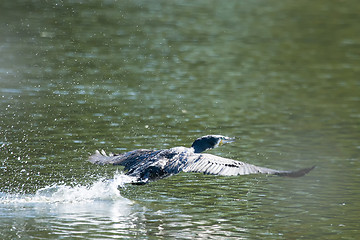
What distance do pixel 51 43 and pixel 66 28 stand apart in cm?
248

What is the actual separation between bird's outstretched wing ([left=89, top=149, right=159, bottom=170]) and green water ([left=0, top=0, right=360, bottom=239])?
0.39 metres

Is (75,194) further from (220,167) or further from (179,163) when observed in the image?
(220,167)

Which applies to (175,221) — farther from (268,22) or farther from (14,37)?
(268,22)

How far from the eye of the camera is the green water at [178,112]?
1007 cm

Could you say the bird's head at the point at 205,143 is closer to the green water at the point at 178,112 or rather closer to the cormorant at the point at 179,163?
the cormorant at the point at 179,163

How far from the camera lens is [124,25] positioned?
27453 millimetres

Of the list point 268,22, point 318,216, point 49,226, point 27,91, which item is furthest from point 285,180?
point 268,22

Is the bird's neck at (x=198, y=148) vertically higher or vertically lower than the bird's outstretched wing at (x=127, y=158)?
higher

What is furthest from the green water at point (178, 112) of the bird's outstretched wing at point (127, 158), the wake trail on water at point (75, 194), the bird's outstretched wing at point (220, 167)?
the bird's outstretched wing at point (220, 167)

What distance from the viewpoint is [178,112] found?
16922 millimetres

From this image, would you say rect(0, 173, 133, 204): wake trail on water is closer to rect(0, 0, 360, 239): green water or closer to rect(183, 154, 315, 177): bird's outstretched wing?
rect(0, 0, 360, 239): green water

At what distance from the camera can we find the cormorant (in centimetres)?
964

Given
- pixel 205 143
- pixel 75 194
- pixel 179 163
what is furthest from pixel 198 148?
pixel 75 194

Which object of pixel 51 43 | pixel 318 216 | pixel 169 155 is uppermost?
pixel 51 43
